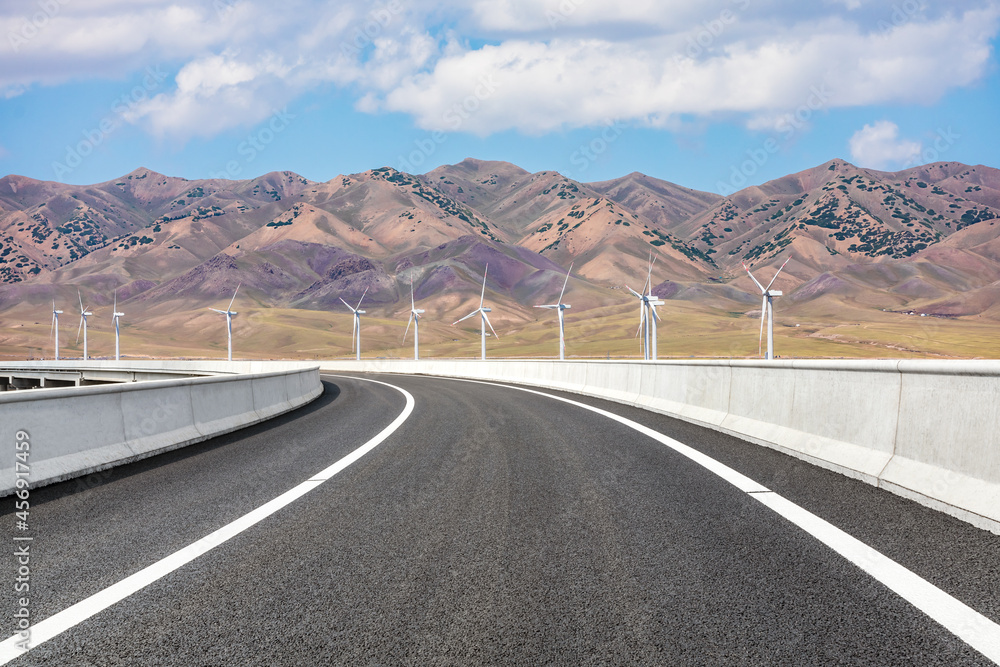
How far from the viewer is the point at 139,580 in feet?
15.0

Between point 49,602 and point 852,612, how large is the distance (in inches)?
163

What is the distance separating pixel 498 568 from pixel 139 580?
2.07 m

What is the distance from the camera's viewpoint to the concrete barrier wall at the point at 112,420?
7.69 m

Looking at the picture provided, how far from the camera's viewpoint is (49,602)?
4.23 meters

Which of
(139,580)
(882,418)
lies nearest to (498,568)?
(139,580)

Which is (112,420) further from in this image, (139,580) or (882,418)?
(882,418)

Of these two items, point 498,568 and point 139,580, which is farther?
point 498,568

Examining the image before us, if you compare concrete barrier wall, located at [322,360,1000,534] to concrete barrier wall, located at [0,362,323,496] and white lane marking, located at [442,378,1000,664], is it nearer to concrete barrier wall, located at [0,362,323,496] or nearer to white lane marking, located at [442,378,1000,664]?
white lane marking, located at [442,378,1000,664]

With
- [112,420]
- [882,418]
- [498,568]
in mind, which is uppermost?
[882,418]

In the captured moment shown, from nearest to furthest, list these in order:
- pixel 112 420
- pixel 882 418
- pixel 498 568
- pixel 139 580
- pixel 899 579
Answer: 1. pixel 899 579
2. pixel 139 580
3. pixel 498 568
4. pixel 882 418
5. pixel 112 420

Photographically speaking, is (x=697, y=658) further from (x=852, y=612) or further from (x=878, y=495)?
(x=878, y=495)

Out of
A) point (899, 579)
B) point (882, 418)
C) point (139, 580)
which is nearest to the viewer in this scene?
point (899, 579)

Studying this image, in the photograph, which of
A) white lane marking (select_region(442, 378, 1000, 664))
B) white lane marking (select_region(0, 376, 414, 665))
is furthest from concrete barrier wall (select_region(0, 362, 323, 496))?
white lane marking (select_region(442, 378, 1000, 664))

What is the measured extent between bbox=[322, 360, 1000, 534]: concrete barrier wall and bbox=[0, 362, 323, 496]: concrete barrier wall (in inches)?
306
